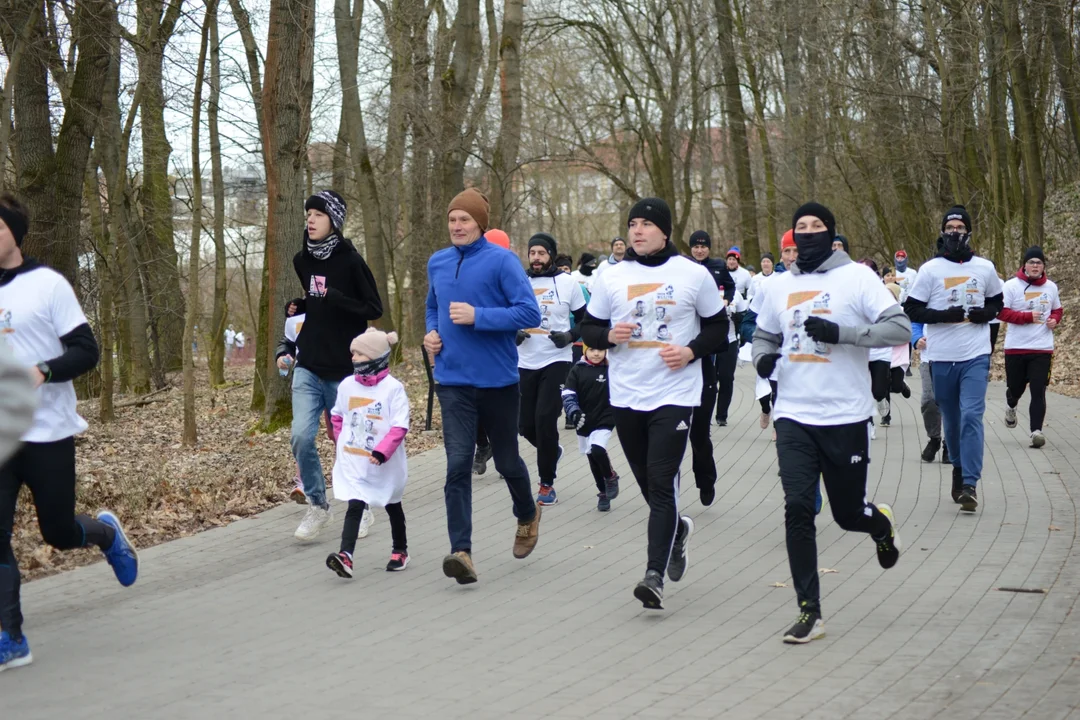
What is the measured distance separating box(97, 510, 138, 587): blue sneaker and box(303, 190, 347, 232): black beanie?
2.50 metres

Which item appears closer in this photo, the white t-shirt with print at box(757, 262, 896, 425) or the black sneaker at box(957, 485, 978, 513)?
the white t-shirt with print at box(757, 262, 896, 425)

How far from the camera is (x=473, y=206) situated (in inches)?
302

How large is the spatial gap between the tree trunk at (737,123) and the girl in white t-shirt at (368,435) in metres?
31.5

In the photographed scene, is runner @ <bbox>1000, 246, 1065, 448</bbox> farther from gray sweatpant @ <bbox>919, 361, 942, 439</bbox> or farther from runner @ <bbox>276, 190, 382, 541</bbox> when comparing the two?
runner @ <bbox>276, 190, 382, 541</bbox>

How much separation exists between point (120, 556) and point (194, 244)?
9.04 metres

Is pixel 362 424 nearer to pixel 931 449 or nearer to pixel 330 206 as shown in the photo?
pixel 330 206

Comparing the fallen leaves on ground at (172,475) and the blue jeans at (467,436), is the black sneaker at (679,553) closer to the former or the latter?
the blue jeans at (467,436)

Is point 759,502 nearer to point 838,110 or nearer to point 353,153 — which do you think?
point 353,153

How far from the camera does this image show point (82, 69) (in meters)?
13.3

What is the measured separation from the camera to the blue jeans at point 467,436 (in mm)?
7559

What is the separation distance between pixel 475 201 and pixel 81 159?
737 cm

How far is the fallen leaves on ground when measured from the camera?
9508mm

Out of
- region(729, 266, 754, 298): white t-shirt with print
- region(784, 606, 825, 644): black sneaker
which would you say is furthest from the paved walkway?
region(729, 266, 754, 298): white t-shirt with print

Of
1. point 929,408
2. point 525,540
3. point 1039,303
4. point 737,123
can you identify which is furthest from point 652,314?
point 737,123
